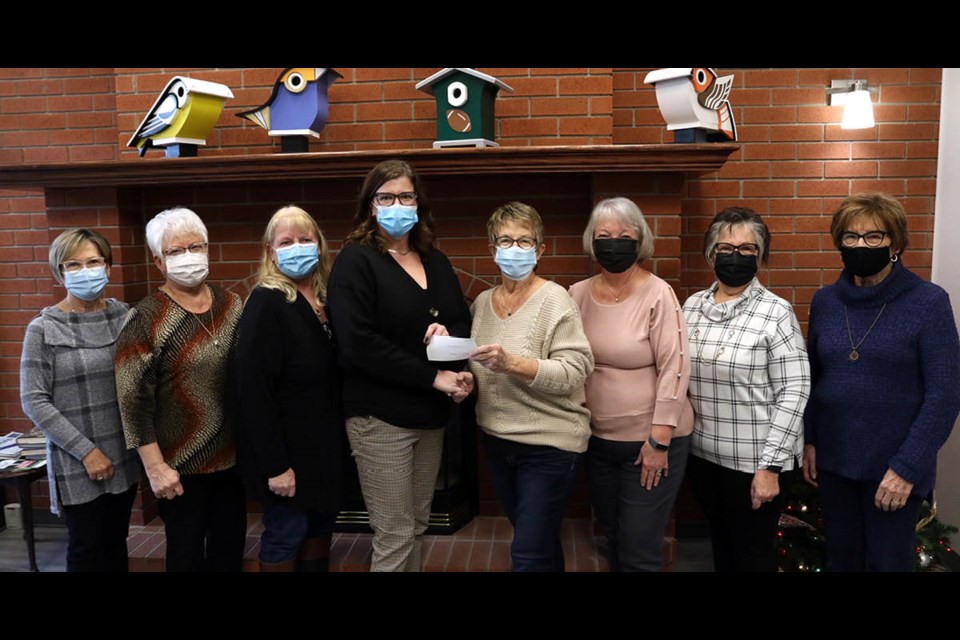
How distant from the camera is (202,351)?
2.13 meters

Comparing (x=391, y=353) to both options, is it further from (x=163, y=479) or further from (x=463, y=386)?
(x=163, y=479)

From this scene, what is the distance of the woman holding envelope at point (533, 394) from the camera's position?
6.93 feet

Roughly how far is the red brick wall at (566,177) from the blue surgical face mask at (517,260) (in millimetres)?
913

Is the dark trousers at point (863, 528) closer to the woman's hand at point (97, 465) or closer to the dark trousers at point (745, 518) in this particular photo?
the dark trousers at point (745, 518)

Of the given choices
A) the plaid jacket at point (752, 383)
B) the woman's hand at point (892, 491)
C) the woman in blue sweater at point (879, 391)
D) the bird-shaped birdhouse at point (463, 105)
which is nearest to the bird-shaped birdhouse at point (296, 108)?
the bird-shaped birdhouse at point (463, 105)

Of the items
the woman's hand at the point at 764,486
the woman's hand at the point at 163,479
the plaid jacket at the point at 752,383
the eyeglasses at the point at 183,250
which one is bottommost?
the woman's hand at the point at 764,486

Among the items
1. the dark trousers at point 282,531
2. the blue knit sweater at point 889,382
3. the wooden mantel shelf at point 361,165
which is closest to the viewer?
the blue knit sweater at point 889,382

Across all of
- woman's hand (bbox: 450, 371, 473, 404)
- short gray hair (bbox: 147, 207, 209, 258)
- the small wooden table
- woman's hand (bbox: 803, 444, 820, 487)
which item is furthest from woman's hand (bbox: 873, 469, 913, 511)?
the small wooden table

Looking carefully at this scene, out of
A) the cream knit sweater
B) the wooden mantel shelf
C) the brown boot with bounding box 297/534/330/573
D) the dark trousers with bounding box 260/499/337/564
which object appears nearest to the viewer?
the cream knit sweater

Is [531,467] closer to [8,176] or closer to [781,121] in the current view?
[781,121]

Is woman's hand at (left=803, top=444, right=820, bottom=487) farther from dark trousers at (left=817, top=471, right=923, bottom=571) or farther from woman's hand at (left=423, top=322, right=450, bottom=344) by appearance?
woman's hand at (left=423, top=322, right=450, bottom=344)

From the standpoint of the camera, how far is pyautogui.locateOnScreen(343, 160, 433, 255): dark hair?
2.15 m

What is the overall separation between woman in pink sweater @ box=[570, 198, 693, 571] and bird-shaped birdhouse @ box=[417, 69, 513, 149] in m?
0.82

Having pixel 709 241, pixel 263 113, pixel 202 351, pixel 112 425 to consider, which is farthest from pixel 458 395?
pixel 263 113
